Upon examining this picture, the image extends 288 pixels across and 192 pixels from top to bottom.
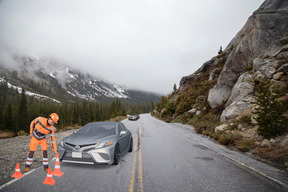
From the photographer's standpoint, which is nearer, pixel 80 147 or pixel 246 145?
pixel 80 147

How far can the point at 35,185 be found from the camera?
12.1 feet

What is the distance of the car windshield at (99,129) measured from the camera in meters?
5.99

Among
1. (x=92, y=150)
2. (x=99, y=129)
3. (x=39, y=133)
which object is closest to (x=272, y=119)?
(x=99, y=129)

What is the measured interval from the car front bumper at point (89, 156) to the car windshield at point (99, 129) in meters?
1.09

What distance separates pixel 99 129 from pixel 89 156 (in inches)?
70.6

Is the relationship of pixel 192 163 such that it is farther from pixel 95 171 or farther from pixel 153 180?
pixel 95 171

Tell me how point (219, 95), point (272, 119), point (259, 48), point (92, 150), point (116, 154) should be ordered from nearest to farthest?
point (92, 150) → point (116, 154) → point (272, 119) → point (259, 48) → point (219, 95)

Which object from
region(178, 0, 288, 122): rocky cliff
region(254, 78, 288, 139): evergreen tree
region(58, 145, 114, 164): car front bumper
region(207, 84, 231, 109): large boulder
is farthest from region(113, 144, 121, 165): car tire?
region(207, 84, 231, 109): large boulder

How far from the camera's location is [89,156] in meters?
4.54

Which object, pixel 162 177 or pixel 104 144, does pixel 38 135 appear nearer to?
pixel 104 144

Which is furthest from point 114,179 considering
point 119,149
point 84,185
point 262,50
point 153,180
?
point 262,50

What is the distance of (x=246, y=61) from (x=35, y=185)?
1988 cm

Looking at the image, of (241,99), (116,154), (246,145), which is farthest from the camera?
(241,99)

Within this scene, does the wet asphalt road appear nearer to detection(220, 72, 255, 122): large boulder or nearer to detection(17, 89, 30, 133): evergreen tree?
detection(220, 72, 255, 122): large boulder
